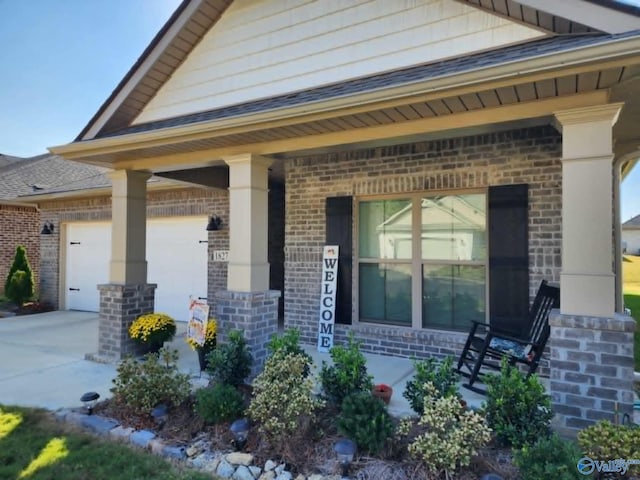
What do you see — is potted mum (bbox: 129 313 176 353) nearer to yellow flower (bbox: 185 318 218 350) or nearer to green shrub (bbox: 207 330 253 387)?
yellow flower (bbox: 185 318 218 350)

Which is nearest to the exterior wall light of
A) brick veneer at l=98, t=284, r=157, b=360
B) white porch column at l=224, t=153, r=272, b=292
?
brick veneer at l=98, t=284, r=157, b=360

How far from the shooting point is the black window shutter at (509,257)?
14.9 ft

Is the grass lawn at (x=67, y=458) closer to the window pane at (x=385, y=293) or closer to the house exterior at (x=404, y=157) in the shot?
the house exterior at (x=404, y=157)

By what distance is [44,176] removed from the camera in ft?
42.9

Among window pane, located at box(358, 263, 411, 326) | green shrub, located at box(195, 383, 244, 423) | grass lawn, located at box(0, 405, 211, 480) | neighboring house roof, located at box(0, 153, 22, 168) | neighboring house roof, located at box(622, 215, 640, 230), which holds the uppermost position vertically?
neighboring house roof, located at box(0, 153, 22, 168)

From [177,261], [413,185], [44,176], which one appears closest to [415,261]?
[413,185]

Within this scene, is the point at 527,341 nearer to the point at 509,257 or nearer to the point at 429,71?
the point at 509,257

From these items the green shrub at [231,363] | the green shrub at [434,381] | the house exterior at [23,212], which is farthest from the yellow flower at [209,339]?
the house exterior at [23,212]

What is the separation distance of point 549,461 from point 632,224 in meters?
43.8

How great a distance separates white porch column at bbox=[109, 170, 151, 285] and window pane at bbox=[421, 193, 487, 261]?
12.9 ft

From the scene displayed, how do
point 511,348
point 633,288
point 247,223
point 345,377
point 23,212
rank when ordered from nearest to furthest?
point 345,377 → point 511,348 → point 247,223 → point 23,212 → point 633,288

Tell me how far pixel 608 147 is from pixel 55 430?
196 inches

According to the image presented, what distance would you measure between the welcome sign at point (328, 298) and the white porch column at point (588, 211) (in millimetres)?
3094

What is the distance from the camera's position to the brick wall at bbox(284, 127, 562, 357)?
4492mm
